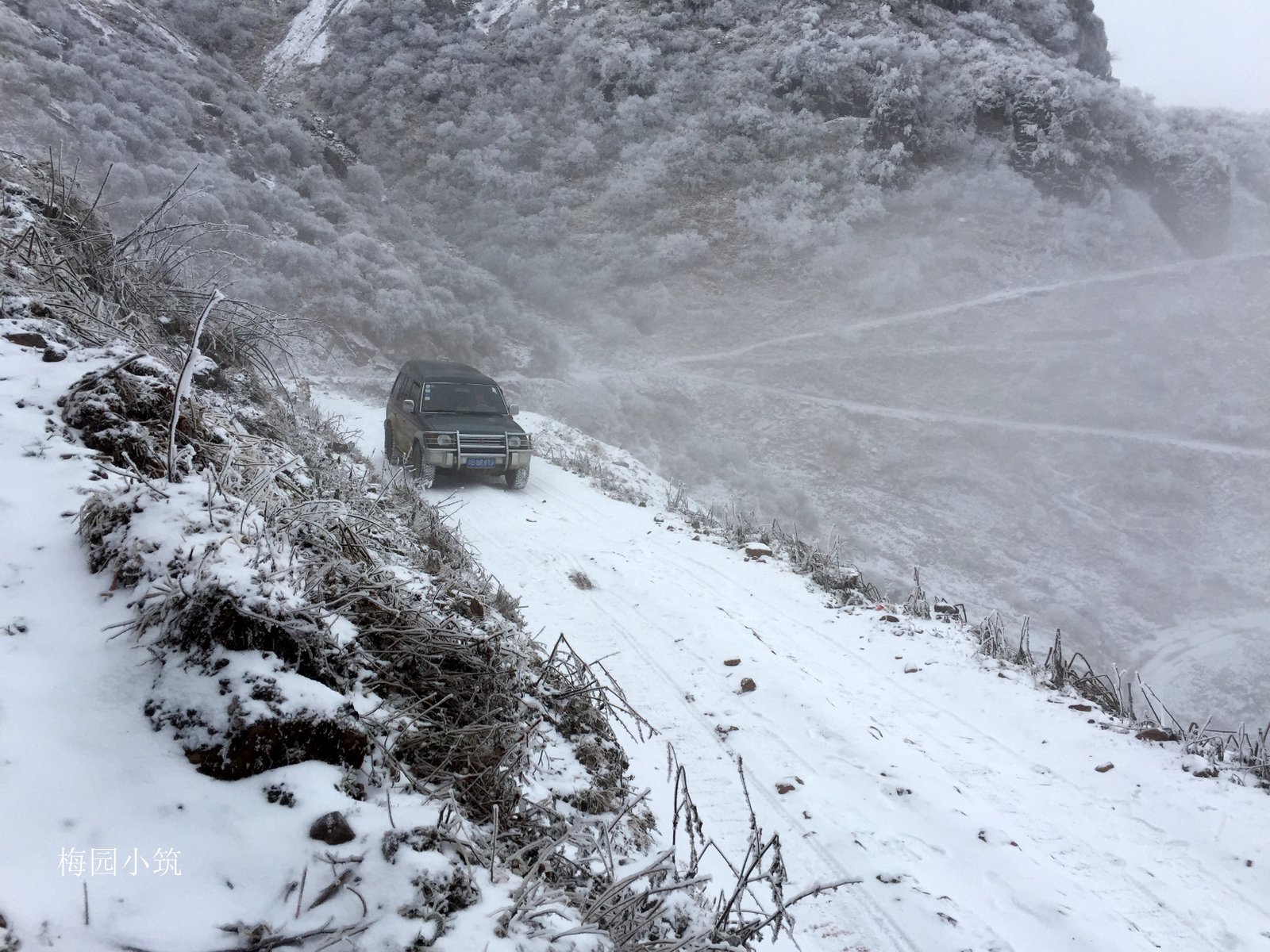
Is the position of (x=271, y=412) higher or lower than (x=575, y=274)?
lower

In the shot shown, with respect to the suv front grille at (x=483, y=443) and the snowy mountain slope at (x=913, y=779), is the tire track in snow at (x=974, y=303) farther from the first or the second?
the snowy mountain slope at (x=913, y=779)

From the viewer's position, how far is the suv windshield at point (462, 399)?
10.3 meters

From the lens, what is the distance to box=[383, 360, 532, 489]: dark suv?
31.7 feet

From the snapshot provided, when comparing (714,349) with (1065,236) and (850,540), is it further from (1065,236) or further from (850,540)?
(1065,236)

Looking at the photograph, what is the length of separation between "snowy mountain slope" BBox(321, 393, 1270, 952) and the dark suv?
296 cm

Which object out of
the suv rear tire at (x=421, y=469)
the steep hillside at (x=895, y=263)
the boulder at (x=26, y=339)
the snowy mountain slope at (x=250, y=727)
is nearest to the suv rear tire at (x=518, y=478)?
the suv rear tire at (x=421, y=469)

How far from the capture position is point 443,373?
1081cm

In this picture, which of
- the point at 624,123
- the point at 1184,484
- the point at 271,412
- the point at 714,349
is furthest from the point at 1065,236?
the point at 271,412

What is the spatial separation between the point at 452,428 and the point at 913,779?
7.45m

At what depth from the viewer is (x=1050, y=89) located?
3095cm

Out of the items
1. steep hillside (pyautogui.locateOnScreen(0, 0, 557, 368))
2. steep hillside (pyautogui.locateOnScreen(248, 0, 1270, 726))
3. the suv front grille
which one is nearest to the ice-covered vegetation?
the suv front grille

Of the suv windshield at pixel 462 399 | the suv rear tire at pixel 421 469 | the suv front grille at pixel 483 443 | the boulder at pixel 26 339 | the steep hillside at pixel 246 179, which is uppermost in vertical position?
the steep hillside at pixel 246 179

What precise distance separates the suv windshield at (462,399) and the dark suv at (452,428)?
12mm

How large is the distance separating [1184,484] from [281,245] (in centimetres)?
2540
